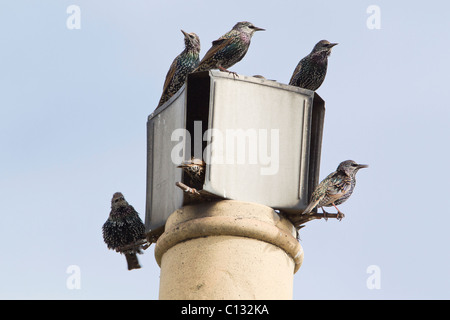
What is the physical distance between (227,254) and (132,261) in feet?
9.37

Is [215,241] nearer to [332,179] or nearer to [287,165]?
[287,165]

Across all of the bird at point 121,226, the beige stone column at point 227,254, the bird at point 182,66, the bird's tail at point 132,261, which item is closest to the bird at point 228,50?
the bird at point 182,66

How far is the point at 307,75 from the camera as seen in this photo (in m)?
8.75

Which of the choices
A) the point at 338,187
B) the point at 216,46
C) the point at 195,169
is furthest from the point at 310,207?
the point at 216,46

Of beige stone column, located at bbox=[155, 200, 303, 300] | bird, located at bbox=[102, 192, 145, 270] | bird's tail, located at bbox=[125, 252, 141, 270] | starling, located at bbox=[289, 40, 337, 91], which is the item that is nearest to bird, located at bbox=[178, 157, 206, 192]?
beige stone column, located at bbox=[155, 200, 303, 300]

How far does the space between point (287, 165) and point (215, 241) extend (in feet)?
3.22

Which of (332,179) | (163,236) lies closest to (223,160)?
(163,236)

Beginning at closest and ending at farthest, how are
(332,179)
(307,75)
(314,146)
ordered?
(314,146) < (332,179) < (307,75)

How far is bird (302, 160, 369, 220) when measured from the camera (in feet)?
21.5

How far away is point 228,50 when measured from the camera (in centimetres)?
822

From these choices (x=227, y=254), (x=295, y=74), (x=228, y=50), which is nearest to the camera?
(x=227, y=254)

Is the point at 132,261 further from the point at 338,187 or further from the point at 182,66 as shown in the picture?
the point at 338,187

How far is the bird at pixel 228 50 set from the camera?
8.17 m

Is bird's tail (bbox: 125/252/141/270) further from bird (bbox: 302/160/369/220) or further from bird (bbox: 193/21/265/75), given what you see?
bird (bbox: 302/160/369/220)
